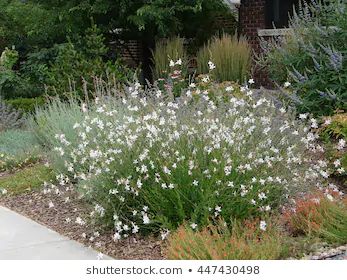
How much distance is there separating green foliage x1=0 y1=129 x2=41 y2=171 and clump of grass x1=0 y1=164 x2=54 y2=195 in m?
0.47

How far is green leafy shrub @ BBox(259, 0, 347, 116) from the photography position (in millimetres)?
8258

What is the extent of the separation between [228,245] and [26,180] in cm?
402

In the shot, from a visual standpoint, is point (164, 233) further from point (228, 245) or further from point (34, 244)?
point (34, 244)

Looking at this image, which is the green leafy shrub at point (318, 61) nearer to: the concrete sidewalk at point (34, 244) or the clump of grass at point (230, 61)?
the clump of grass at point (230, 61)

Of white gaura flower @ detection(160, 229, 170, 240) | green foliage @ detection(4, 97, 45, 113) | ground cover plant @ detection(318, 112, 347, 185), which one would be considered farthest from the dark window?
white gaura flower @ detection(160, 229, 170, 240)

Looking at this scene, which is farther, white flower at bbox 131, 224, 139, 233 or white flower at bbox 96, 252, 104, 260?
white flower at bbox 131, 224, 139, 233

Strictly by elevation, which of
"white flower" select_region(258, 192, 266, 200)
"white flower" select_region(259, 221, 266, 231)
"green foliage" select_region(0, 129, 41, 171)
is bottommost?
"green foliage" select_region(0, 129, 41, 171)

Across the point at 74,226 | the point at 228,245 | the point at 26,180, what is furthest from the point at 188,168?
the point at 26,180

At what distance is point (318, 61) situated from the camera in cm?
884

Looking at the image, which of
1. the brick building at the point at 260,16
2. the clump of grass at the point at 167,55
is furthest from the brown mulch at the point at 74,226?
the brick building at the point at 260,16

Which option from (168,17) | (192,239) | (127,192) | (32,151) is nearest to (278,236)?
(192,239)

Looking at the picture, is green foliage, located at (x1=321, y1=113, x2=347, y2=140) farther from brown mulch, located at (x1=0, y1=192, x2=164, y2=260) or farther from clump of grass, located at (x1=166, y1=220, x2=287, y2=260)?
brown mulch, located at (x1=0, y1=192, x2=164, y2=260)

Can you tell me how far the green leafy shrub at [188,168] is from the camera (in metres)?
5.48

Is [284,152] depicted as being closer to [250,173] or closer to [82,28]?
[250,173]
